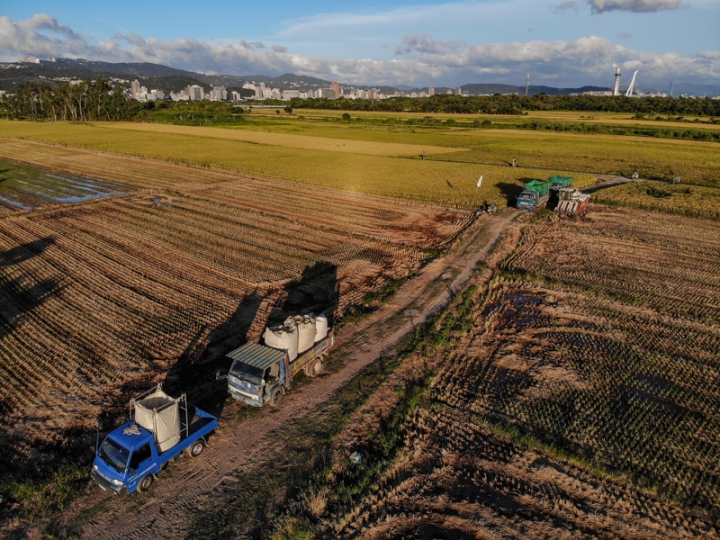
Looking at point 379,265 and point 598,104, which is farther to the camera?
point 598,104

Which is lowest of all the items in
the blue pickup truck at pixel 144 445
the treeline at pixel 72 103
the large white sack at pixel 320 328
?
the blue pickup truck at pixel 144 445

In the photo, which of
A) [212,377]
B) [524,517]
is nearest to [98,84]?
[212,377]

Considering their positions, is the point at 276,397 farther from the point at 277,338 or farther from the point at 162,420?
the point at 162,420

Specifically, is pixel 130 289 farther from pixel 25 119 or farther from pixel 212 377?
pixel 25 119

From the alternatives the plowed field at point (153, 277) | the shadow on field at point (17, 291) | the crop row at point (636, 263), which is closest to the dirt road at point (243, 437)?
the plowed field at point (153, 277)

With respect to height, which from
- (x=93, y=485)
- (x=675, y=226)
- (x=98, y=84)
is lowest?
(x=93, y=485)

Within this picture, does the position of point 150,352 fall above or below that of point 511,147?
below

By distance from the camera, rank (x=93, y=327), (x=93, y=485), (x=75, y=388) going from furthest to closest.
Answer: (x=93, y=327)
(x=75, y=388)
(x=93, y=485)

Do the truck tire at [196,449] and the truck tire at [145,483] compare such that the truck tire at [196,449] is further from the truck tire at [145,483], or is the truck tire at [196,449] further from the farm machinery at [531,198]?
the farm machinery at [531,198]
